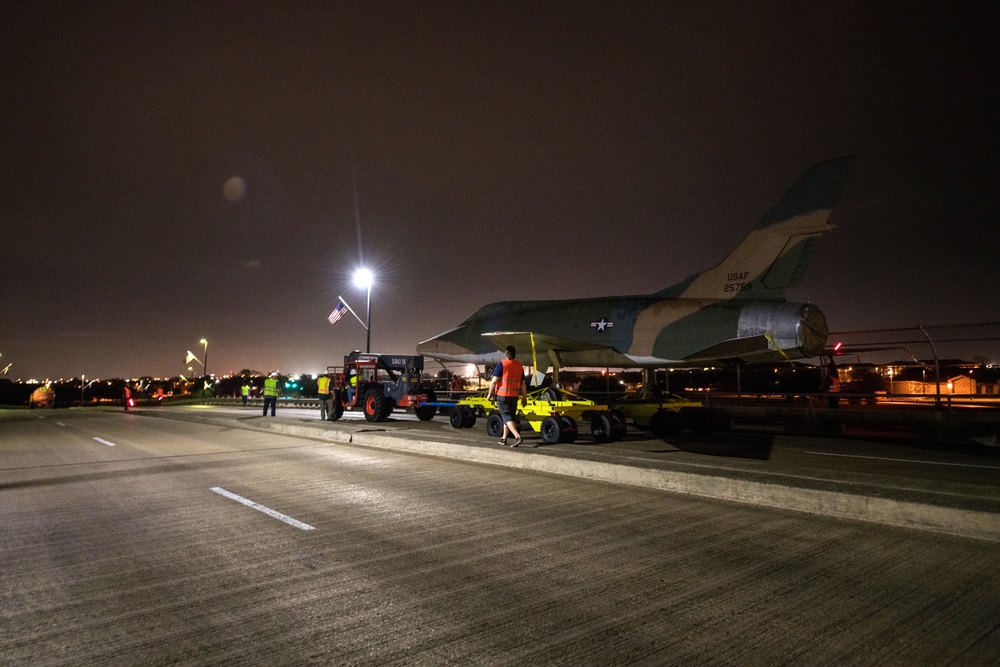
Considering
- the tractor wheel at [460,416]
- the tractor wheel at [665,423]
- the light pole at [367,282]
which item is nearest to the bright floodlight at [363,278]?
the light pole at [367,282]

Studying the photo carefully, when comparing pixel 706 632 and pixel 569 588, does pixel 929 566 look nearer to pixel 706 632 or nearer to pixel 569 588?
pixel 706 632

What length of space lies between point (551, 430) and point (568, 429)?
33 centimetres

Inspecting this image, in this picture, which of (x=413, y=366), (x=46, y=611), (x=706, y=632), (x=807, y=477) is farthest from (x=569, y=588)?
(x=413, y=366)

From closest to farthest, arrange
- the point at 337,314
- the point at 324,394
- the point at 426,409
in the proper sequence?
the point at 426,409 < the point at 324,394 < the point at 337,314

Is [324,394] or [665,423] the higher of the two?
[324,394]

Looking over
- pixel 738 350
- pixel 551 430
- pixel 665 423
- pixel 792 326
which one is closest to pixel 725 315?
pixel 738 350

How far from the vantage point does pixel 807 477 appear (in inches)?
260

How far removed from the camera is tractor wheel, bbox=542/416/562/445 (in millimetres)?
10820

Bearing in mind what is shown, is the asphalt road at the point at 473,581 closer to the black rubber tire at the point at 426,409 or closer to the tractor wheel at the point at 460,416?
the tractor wheel at the point at 460,416

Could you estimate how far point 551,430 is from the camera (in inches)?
431

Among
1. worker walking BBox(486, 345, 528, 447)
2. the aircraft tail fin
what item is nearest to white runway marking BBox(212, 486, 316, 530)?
worker walking BBox(486, 345, 528, 447)

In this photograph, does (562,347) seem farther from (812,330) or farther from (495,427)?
(812,330)

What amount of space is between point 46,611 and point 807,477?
7110 millimetres

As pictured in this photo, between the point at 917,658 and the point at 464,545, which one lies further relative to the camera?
the point at 464,545
